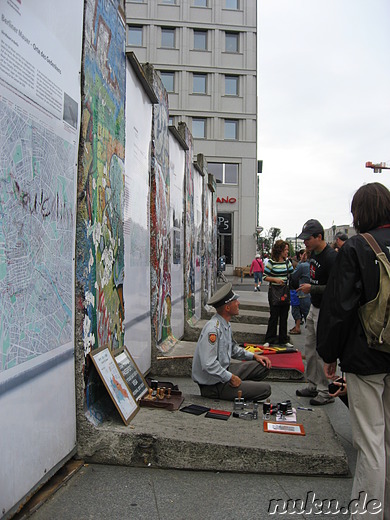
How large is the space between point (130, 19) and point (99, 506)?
35.7 meters

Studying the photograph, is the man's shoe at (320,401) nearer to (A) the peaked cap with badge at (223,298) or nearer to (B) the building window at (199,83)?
(A) the peaked cap with badge at (223,298)

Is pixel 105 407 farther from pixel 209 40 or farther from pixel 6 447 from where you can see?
pixel 209 40

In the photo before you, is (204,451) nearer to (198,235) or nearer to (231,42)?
(198,235)

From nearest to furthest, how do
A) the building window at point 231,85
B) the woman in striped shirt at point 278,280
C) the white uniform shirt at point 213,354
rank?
the white uniform shirt at point 213,354, the woman in striped shirt at point 278,280, the building window at point 231,85

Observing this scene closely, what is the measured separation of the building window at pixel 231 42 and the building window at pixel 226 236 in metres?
11.3

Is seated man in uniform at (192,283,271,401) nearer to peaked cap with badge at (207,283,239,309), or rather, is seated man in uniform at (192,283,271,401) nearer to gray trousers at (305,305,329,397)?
peaked cap with badge at (207,283,239,309)

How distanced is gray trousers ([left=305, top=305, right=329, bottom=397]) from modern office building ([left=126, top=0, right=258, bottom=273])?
1130 inches

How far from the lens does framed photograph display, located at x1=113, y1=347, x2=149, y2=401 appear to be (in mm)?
4668

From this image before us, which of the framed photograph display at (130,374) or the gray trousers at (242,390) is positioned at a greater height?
the framed photograph display at (130,374)

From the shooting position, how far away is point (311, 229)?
18.1ft

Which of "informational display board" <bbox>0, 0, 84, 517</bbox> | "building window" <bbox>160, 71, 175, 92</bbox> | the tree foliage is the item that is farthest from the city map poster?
the tree foliage

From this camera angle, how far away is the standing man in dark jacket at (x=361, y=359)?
2.88 metres

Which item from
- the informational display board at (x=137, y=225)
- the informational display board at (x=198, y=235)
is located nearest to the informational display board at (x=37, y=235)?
the informational display board at (x=137, y=225)

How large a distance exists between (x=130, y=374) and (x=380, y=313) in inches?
104
